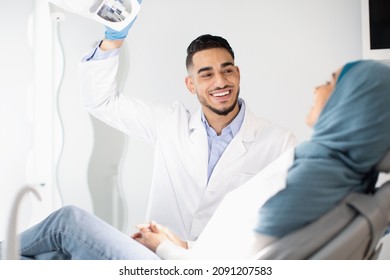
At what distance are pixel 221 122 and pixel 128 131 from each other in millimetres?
344

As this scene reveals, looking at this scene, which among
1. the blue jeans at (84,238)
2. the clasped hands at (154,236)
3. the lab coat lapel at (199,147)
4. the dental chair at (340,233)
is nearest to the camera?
the dental chair at (340,233)

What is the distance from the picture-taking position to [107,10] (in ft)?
5.80

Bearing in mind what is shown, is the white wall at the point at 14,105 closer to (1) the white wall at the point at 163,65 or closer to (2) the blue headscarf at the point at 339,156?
(1) the white wall at the point at 163,65

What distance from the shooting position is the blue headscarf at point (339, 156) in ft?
4.10

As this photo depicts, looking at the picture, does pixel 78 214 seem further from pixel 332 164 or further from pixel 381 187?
pixel 381 187

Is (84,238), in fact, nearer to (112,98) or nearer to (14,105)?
(112,98)

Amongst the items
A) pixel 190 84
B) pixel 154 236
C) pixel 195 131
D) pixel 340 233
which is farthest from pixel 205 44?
pixel 340 233

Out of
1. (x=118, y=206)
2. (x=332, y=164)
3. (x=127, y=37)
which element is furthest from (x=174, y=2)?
(x=332, y=164)

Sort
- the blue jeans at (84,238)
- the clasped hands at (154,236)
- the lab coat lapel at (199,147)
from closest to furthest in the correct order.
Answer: the blue jeans at (84,238), the clasped hands at (154,236), the lab coat lapel at (199,147)

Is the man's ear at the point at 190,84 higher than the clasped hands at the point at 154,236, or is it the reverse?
the man's ear at the point at 190,84

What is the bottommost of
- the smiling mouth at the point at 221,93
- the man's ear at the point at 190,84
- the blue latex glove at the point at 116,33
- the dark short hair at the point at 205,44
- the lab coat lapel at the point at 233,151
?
the lab coat lapel at the point at 233,151

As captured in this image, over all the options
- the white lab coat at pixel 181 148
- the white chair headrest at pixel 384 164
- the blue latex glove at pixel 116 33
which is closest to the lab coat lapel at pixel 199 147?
the white lab coat at pixel 181 148

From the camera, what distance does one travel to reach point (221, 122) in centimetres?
173

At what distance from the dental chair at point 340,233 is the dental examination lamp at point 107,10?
979 mm
